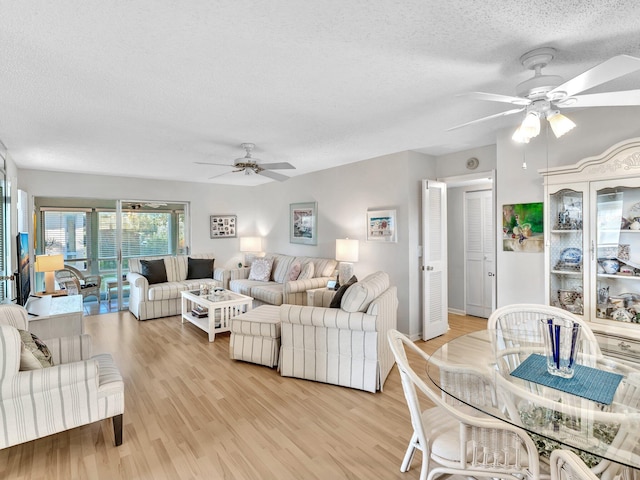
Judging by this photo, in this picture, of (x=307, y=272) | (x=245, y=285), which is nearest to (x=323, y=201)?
(x=307, y=272)

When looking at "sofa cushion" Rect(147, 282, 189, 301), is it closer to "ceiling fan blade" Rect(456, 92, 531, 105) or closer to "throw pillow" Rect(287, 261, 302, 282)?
"throw pillow" Rect(287, 261, 302, 282)

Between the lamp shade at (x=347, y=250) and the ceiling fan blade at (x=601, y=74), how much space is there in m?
3.22

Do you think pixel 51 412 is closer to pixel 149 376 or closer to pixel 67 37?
pixel 149 376

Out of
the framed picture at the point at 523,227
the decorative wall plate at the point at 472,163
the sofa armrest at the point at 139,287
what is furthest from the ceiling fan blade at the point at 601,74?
the sofa armrest at the point at 139,287

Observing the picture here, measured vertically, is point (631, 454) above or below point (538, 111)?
below

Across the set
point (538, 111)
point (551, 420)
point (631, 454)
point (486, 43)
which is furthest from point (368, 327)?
point (486, 43)

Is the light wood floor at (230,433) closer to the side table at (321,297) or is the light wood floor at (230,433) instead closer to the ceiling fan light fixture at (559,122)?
the side table at (321,297)

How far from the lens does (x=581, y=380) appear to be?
1.70 metres

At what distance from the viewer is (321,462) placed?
2.09 metres

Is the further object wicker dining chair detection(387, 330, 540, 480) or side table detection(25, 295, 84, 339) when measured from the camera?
side table detection(25, 295, 84, 339)

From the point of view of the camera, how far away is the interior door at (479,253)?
533cm

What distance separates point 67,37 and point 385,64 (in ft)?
5.63

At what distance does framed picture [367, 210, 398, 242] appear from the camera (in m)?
4.43

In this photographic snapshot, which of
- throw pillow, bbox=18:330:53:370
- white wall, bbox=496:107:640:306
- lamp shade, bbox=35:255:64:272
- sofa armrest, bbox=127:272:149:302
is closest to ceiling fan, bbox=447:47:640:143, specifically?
white wall, bbox=496:107:640:306
